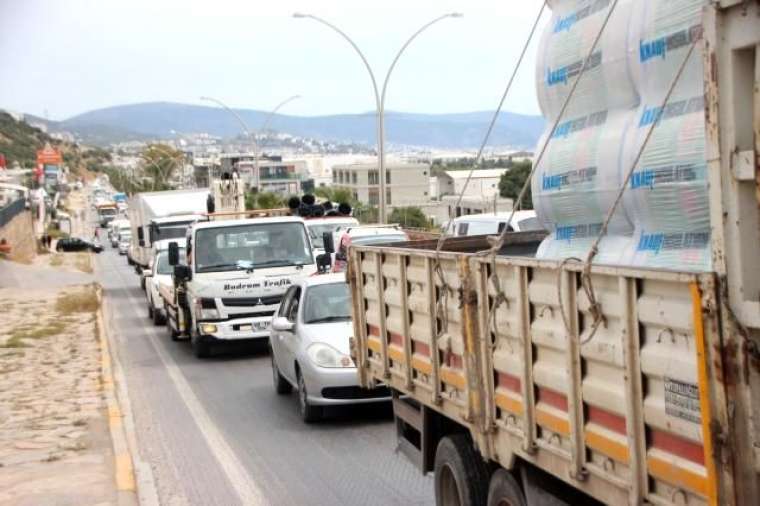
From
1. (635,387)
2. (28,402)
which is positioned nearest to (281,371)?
(28,402)

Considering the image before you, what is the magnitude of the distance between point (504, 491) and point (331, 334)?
660cm

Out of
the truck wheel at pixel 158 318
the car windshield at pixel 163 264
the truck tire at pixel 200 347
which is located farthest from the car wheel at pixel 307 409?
the truck wheel at pixel 158 318

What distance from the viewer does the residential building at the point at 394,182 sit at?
124 m

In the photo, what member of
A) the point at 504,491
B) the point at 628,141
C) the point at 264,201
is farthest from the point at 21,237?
the point at 628,141

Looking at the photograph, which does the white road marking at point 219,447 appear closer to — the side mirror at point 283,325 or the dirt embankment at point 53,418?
the dirt embankment at point 53,418

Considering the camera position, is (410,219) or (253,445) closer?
(253,445)

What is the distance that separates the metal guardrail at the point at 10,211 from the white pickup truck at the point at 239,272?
47581 mm

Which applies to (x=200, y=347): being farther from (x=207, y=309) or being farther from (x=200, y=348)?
(x=207, y=309)

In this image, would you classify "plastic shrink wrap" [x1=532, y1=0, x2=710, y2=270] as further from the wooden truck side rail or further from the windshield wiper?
the windshield wiper

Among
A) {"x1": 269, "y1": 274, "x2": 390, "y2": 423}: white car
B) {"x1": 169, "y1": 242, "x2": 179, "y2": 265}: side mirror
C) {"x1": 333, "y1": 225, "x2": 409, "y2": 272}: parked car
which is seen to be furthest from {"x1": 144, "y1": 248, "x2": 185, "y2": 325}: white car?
{"x1": 269, "y1": 274, "x2": 390, "y2": 423}: white car

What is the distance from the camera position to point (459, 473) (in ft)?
21.4

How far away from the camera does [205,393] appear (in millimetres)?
15383

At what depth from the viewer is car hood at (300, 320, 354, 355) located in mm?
12141

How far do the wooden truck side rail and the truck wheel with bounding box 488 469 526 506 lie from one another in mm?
108
